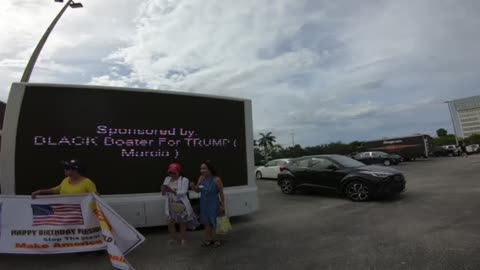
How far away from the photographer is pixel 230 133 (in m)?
8.46

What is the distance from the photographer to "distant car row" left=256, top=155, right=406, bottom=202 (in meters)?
10.7

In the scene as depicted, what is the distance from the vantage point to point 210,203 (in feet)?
20.8

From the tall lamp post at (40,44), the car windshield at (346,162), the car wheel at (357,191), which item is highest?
the tall lamp post at (40,44)

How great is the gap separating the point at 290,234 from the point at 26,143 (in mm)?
5214

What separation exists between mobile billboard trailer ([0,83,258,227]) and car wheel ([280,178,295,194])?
4.98m

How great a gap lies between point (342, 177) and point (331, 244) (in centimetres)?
568

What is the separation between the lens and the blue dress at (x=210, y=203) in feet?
20.7

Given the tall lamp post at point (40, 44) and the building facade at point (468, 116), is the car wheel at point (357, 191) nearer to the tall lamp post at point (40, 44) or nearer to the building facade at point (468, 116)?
the tall lamp post at point (40, 44)

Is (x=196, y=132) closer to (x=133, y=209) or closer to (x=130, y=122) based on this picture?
(x=130, y=122)

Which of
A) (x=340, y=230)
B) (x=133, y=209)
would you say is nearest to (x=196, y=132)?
(x=133, y=209)

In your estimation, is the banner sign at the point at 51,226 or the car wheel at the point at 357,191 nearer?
the banner sign at the point at 51,226

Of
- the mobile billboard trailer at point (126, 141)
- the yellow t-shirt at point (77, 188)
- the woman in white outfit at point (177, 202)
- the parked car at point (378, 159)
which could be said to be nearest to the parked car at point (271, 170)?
the parked car at point (378, 159)

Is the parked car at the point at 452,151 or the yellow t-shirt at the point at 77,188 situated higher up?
the yellow t-shirt at the point at 77,188

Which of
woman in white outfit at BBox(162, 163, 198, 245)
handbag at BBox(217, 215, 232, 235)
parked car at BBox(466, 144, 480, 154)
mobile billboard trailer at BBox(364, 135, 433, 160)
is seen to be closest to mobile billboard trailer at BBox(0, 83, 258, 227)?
woman in white outfit at BBox(162, 163, 198, 245)
